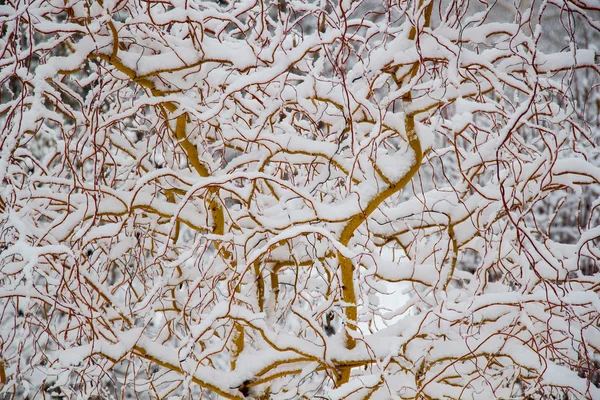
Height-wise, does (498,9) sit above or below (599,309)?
above

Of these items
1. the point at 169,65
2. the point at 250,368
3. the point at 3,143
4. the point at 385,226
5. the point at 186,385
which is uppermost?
the point at 169,65

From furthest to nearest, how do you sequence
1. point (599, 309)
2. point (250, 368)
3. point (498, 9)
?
1. point (498, 9)
2. point (250, 368)
3. point (599, 309)

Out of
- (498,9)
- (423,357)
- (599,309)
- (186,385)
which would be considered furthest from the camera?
(498,9)

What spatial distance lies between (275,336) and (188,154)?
2.39ft

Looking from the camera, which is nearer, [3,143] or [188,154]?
[3,143]

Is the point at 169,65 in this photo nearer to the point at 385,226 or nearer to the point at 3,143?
the point at 3,143

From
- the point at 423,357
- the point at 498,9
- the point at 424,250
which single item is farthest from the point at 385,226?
Answer: the point at 498,9

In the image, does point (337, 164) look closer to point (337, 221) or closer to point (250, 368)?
point (337, 221)

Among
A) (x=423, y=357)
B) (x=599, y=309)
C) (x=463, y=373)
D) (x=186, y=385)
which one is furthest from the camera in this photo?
(x=463, y=373)

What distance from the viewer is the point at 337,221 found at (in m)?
1.46

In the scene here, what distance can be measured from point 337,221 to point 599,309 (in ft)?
2.38

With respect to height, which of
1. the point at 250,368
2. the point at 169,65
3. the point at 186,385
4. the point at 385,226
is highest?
the point at 169,65

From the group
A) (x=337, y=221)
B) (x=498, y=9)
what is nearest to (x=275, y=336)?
(x=337, y=221)

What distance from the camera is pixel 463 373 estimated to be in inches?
68.1
